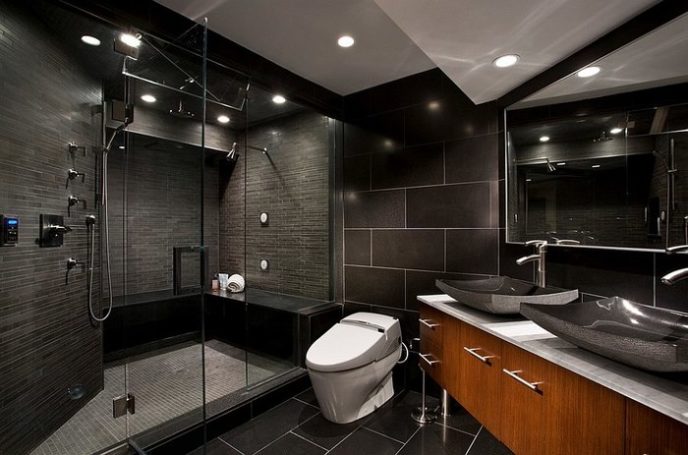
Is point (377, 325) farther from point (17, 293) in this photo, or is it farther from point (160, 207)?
point (17, 293)

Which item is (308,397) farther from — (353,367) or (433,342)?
(433,342)

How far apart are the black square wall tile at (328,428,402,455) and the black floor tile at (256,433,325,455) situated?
0.11 metres

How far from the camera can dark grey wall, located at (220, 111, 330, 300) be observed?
3080 mm

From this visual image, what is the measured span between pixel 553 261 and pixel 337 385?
148cm

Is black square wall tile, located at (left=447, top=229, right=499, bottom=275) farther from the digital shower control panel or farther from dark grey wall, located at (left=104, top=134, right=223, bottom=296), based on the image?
the digital shower control panel

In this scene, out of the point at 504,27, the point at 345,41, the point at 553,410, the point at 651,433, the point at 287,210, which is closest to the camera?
the point at 651,433

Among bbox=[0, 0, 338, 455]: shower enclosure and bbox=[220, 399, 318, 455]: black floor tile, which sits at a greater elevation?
bbox=[0, 0, 338, 455]: shower enclosure

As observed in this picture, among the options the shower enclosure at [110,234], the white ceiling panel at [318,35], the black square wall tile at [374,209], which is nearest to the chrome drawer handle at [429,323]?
the black square wall tile at [374,209]

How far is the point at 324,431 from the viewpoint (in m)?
2.04

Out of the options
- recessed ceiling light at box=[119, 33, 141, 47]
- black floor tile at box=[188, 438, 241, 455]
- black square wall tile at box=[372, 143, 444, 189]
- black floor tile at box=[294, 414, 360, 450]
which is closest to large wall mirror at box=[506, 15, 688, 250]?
black square wall tile at box=[372, 143, 444, 189]

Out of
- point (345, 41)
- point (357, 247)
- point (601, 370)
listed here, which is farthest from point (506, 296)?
point (345, 41)

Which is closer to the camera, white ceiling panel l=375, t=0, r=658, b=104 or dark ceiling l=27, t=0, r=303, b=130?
white ceiling panel l=375, t=0, r=658, b=104

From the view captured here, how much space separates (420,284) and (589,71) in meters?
1.66

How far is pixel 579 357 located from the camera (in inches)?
40.4
